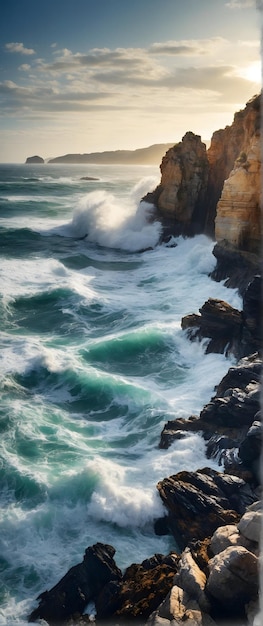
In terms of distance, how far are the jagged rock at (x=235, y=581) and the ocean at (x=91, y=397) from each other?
3286mm

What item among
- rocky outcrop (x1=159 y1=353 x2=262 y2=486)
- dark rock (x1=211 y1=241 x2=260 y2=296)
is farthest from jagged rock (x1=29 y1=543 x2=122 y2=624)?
dark rock (x1=211 y1=241 x2=260 y2=296)

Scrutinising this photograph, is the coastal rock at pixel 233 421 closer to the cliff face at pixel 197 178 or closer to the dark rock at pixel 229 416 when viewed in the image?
the dark rock at pixel 229 416

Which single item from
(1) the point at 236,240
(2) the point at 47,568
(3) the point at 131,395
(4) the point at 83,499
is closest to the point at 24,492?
(4) the point at 83,499

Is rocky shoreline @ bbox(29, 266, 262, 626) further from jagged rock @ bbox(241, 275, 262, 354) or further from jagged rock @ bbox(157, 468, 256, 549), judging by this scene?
jagged rock @ bbox(241, 275, 262, 354)

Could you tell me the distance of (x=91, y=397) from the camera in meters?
15.5

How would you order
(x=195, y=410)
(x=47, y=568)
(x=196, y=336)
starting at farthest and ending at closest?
(x=196, y=336)
(x=195, y=410)
(x=47, y=568)

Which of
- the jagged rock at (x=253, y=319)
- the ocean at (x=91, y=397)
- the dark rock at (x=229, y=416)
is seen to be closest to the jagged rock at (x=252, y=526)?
the ocean at (x=91, y=397)

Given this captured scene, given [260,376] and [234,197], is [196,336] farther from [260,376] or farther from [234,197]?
[234,197]

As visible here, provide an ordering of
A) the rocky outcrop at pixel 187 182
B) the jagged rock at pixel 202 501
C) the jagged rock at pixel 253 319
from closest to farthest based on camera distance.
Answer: the jagged rock at pixel 202 501 < the jagged rock at pixel 253 319 < the rocky outcrop at pixel 187 182

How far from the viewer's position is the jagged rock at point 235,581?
6395 millimetres

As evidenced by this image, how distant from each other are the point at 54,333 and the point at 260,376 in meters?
9.62

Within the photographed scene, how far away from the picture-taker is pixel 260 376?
12773mm

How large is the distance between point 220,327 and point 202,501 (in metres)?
8.74

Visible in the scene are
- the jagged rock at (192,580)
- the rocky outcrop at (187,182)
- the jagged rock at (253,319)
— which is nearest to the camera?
the jagged rock at (192,580)
